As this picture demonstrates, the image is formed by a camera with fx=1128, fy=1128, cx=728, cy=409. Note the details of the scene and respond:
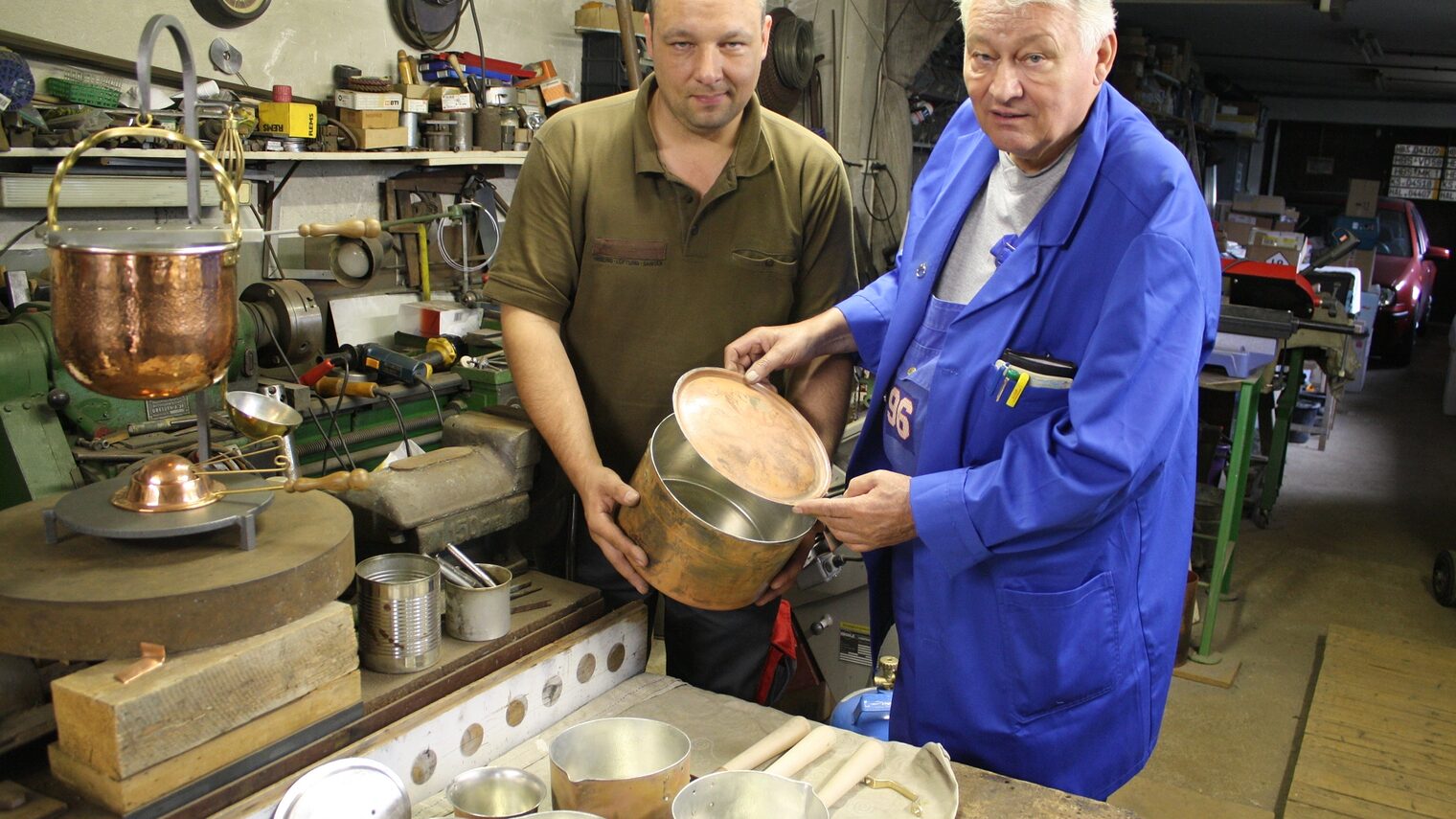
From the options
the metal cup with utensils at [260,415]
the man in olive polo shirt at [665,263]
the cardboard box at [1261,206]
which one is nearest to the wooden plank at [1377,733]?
the man in olive polo shirt at [665,263]

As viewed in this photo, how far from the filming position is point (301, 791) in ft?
3.91

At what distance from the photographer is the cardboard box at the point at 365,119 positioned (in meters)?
4.07

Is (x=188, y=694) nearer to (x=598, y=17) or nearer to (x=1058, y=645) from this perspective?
(x=1058, y=645)

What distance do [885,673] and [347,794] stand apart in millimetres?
1500

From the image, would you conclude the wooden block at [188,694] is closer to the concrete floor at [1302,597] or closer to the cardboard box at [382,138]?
the concrete floor at [1302,597]

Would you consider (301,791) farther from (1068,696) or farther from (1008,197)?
(1008,197)

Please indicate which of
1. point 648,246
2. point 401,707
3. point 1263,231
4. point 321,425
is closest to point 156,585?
point 401,707

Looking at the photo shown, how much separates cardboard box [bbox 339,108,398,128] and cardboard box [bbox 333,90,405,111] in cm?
1

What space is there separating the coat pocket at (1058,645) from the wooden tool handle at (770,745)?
1.02 ft

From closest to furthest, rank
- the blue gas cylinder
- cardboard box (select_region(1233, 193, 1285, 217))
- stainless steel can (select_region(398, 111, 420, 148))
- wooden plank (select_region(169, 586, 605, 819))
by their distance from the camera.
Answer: wooden plank (select_region(169, 586, 605, 819))
the blue gas cylinder
stainless steel can (select_region(398, 111, 420, 148))
cardboard box (select_region(1233, 193, 1285, 217))

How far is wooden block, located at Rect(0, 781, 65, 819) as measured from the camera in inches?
44.8

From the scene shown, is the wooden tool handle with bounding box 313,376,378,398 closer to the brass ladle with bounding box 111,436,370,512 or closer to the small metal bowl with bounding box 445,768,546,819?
the brass ladle with bounding box 111,436,370,512

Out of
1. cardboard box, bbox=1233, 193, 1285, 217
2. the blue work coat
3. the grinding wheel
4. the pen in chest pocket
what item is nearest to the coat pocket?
the blue work coat

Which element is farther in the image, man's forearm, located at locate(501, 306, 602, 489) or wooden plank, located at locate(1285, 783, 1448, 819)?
wooden plank, located at locate(1285, 783, 1448, 819)
